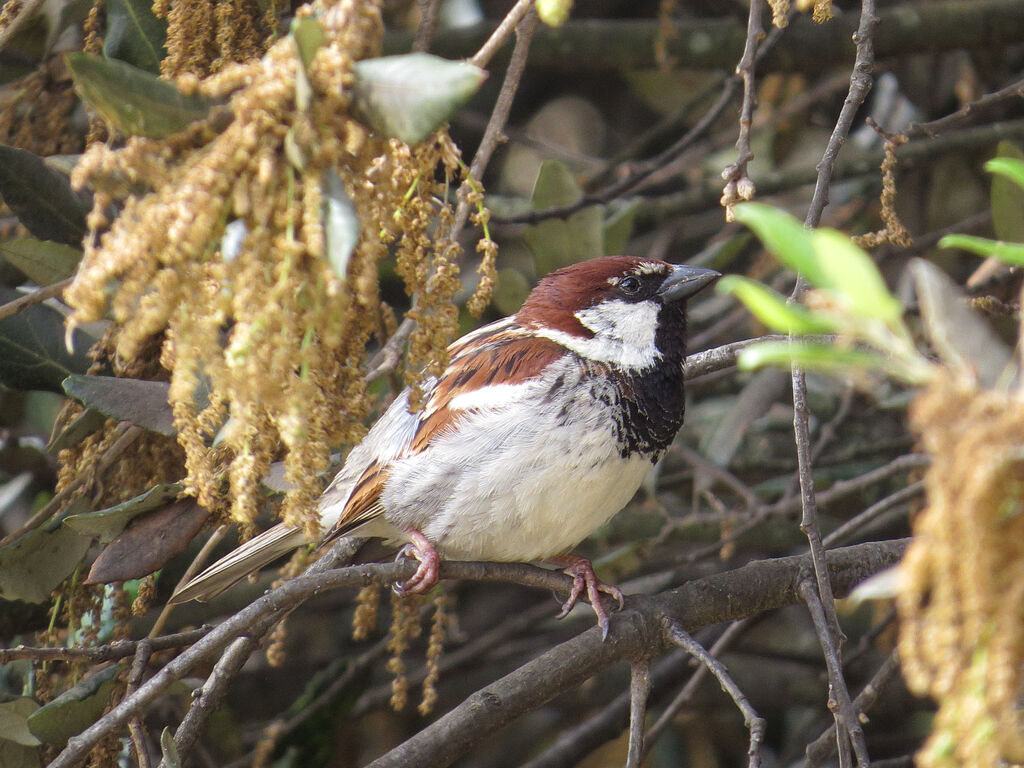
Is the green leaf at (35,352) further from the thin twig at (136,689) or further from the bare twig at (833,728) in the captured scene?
the bare twig at (833,728)

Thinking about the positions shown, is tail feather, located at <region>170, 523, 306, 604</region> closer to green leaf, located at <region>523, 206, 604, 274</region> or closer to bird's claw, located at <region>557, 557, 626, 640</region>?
bird's claw, located at <region>557, 557, 626, 640</region>

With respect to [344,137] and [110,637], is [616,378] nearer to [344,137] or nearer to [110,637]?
[110,637]

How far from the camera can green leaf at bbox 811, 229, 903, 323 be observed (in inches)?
27.4

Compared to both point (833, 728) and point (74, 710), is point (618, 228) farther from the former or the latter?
point (74, 710)

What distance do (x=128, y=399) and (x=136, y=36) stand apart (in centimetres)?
62

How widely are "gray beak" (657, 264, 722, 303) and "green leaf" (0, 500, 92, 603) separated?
1325 mm

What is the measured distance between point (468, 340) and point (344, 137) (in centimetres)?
160

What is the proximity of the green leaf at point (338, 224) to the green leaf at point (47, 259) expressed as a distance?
105 centimetres

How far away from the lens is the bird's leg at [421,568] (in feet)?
7.23

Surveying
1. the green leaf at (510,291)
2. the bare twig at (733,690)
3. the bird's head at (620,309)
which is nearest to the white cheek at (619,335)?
the bird's head at (620,309)

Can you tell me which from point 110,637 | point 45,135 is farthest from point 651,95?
point 110,637

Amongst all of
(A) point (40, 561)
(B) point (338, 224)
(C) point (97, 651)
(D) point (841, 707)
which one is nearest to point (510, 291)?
(A) point (40, 561)

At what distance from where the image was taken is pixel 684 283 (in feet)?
8.19

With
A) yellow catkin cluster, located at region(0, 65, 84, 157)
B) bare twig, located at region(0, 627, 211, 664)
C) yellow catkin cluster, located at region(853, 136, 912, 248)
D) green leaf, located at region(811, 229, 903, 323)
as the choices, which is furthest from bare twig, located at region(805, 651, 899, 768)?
yellow catkin cluster, located at region(0, 65, 84, 157)
